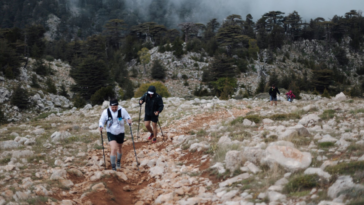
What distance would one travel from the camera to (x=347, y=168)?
13.5 feet

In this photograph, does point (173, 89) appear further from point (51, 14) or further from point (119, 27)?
point (51, 14)

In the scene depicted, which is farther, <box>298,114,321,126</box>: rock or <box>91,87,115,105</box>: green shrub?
<box>91,87,115,105</box>: green shrub

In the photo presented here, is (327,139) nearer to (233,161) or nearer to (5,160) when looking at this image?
(233,161)

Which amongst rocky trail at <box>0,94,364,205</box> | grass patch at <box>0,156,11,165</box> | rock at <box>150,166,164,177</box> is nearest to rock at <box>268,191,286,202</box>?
rocky trail at <box>0,94,364,205</box>

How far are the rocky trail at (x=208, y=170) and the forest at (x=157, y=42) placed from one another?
73.4ft

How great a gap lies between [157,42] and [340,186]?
2963 inches

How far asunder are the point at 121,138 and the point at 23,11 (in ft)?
467

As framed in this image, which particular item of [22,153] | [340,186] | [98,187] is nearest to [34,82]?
[22,153]

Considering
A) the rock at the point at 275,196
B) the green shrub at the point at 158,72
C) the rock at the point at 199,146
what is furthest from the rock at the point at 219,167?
the green shrub at the point at 158,72

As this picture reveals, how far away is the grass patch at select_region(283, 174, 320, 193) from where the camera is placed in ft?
13.3

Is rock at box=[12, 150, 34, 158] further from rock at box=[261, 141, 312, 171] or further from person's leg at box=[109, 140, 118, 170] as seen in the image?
rock at box=[261, 141, 312, 171]

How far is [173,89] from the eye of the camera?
53250 millimetres

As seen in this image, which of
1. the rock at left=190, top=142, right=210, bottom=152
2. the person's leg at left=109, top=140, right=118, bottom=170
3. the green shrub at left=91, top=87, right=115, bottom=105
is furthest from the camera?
the green shrub at left=91, top=87, right=115, bottom=105

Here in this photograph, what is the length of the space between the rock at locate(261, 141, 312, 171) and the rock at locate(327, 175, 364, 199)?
0.91 meters
